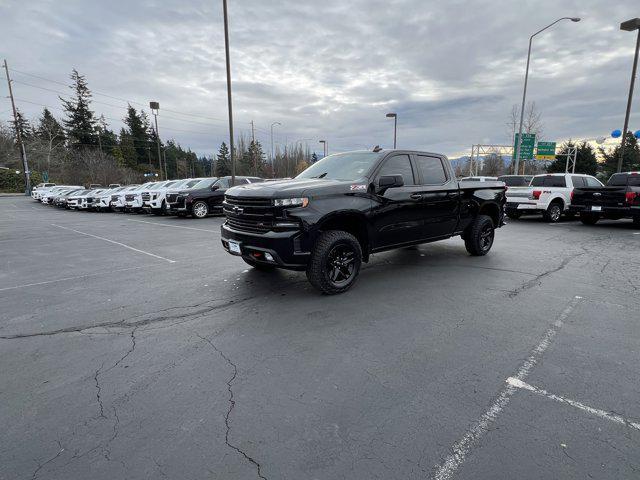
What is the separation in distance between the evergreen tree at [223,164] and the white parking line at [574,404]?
8108 cm

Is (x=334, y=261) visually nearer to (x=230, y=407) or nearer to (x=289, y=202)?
(x=289, y=202)

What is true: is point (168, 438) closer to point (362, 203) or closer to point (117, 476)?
point (117, 476)

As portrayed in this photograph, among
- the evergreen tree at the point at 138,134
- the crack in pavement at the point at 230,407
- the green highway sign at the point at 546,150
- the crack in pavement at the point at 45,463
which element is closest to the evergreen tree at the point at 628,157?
the green highway sign at the point at 546,150

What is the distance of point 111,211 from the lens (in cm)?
2227

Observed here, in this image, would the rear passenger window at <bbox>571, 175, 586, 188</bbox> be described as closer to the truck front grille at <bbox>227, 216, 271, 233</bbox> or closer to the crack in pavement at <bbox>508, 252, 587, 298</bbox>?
the crack in pavement at <bbox>508, 252, 587, 298</bbox>

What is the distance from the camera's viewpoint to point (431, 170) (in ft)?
21.1

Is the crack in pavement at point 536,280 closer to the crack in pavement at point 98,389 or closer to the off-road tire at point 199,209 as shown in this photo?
the crack in pavement at point 98,389

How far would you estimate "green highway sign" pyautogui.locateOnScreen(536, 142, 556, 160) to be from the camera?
34.8 m

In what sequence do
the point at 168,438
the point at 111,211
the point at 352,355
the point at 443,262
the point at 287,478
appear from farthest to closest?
the point at 111,211, the point at 443,262, the point at 352,355, the point at 168,438, the point at 287,478

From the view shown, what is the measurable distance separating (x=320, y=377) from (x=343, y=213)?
2.49 metres

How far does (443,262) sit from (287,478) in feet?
18.5

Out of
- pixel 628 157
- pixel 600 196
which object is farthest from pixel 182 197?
pixel 628 157

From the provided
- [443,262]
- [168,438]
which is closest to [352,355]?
[168,438]

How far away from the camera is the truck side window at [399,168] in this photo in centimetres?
561
